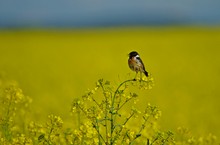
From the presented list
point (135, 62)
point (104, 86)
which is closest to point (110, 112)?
point (104, 86)

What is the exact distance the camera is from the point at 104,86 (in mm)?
5273

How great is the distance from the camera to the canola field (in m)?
5.53

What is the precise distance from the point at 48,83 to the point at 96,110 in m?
12.3

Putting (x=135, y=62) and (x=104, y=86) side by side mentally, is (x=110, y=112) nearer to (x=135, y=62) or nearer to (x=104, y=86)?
(x=104, y=86)

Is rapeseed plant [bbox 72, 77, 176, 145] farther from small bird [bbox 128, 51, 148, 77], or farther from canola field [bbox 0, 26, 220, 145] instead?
small bird [bbox 128, 51, 148, 77]

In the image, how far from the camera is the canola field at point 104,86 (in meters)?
5.53

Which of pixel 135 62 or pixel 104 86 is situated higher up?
pixel 135 62

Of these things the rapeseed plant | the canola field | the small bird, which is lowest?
the rapeseed plant

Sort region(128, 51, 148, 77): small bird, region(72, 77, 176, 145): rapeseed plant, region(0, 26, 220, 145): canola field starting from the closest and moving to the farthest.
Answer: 1. region(72, 77, 176, 145): rapeseed plant
2. region(128, 51, 148, 77): small bird
3. region(0, 26, 220, 145): canola field

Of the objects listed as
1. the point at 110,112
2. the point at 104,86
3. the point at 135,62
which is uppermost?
the point at 135,62

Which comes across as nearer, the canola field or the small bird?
the small bird

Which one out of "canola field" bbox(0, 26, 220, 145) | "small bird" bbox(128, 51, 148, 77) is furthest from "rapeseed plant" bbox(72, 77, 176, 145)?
"small bird" bbox(128, 51, 148, 77)

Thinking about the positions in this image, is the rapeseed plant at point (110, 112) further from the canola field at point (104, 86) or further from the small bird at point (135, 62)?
the small bird at point (135, 62)

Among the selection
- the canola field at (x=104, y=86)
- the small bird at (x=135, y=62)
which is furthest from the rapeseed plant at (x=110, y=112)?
the small bird at (x=135, y=62)
